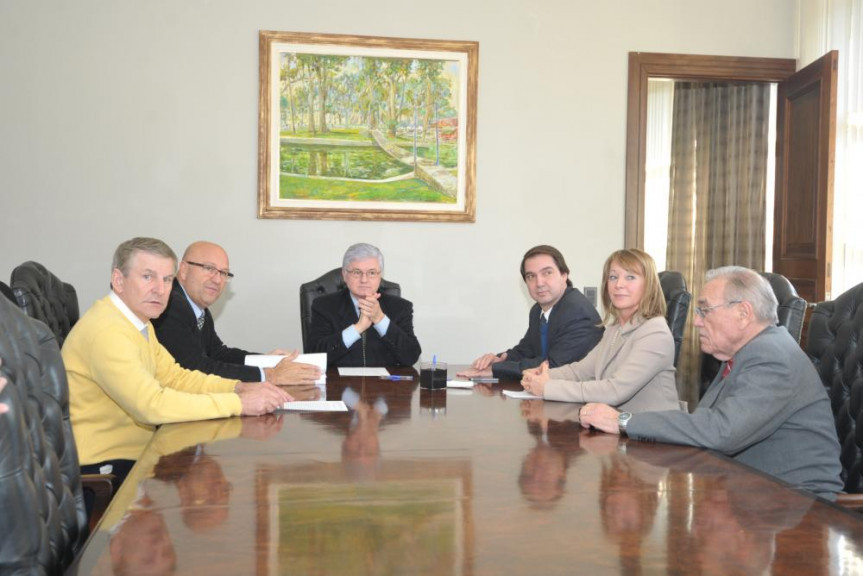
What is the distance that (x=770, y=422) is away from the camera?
7.44 feet

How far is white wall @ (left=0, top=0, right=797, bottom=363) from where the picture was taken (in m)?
5.20

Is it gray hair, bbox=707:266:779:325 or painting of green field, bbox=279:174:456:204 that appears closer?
gray hair, bbox=707:266:779:325

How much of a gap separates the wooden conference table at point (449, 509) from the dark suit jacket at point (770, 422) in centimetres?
7

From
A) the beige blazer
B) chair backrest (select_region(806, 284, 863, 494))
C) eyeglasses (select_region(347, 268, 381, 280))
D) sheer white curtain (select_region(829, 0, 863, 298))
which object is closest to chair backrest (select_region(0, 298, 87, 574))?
the beige blazer

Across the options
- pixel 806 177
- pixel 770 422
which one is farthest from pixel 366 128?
pixel 770 422

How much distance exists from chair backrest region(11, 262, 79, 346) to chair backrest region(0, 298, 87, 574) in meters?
1.45

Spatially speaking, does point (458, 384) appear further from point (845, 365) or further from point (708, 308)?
point (845, 365)

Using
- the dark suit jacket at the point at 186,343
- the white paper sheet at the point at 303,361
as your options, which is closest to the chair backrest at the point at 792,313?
the white paper sheet at the point at 303,361

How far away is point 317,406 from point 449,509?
125 cm

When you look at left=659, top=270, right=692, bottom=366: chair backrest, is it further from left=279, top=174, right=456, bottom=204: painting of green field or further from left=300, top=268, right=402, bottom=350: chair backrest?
left=279, top=174, right=456, bottom=204: painting of green field

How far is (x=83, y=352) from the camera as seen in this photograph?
254 centimetres

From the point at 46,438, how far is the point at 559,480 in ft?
3.44

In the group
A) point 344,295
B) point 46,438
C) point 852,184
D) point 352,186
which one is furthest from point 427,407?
point 852,184

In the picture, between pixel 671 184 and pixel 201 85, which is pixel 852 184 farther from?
pixel 201 85
